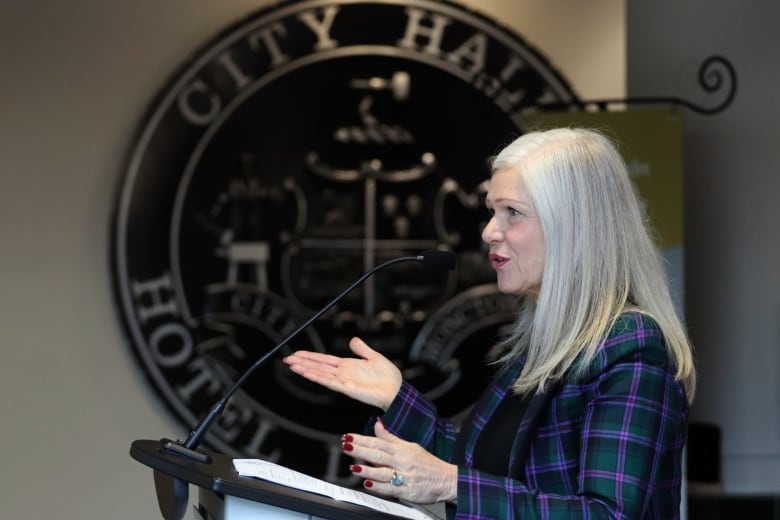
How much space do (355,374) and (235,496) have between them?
0.50 m

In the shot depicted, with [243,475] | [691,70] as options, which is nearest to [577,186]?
[243,475]

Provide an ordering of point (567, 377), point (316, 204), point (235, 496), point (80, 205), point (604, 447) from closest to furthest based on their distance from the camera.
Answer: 1. point (235, 496)
2. point (604, 447)
3. point (567, 377)
4. point (80, 205)
5. point (316, 204)

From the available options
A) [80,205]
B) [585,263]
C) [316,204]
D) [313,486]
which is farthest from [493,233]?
[80,205]

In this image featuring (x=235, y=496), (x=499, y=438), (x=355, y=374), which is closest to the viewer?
(x=235, y=496)

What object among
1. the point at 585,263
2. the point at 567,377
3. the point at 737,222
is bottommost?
the point at 567,377

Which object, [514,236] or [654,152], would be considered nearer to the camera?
[514,236]

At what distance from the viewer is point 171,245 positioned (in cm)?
404

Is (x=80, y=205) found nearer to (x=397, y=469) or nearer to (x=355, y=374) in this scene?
(x=355, y=374)

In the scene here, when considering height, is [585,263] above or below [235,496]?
above

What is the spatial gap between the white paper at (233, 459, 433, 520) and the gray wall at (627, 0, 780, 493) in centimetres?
400

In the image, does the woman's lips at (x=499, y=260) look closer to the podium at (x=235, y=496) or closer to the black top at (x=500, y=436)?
the black top at (x=500, y=436)

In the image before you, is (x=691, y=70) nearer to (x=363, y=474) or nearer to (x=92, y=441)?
(x=92, y=441)

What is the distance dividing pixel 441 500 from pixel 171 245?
276 centimetres

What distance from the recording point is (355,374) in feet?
5.95
